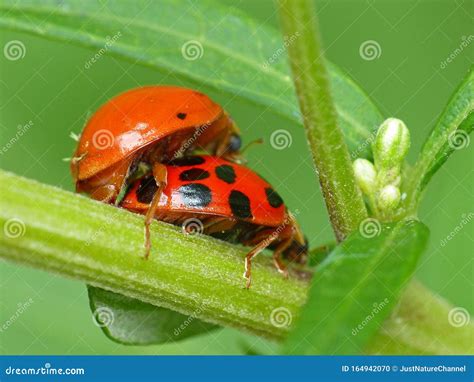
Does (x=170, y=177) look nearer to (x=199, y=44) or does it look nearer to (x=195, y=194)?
(x=195, y=194)

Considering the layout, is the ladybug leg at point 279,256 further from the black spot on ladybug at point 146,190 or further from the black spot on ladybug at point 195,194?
the black spot on ladybug at point 146,190

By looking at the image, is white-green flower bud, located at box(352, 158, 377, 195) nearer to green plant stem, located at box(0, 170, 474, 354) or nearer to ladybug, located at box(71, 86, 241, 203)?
green plant stem, located at box(0, 170, 474, 354)

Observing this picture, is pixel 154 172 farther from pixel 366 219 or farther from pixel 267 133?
pixel 267 133

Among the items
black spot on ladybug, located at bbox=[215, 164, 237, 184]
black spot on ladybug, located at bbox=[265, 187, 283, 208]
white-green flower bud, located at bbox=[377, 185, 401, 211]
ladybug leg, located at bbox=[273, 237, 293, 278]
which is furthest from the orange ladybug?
white-green flower bud, located at bbox=[377, 185, 401, 211]

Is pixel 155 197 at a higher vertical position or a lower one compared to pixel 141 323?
higher

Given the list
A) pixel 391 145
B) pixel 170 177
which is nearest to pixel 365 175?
pixel 391 145

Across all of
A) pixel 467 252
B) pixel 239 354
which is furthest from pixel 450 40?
pixel 239 354
